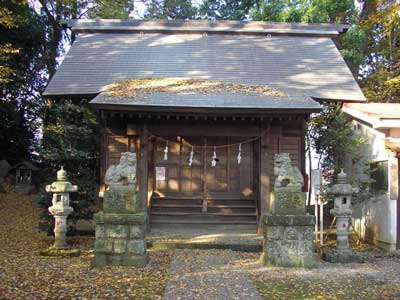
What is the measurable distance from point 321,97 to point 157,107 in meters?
5.11

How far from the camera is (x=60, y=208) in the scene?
9.48 metres

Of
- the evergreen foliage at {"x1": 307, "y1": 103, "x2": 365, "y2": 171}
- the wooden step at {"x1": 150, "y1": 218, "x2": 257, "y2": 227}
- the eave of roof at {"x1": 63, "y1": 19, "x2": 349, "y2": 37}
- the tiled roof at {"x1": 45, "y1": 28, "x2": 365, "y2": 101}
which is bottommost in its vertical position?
the wooden step at {"x1": 150, "y1": 218, "x2": 257, "y2": 227}

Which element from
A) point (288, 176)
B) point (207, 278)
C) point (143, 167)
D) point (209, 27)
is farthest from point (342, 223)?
point (209, 27)

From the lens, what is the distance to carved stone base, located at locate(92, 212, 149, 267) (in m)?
7.95

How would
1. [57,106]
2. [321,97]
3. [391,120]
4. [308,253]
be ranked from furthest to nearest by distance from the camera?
1. [321,97]
2. [57,106]
3. [391,120]
4. [308,253]

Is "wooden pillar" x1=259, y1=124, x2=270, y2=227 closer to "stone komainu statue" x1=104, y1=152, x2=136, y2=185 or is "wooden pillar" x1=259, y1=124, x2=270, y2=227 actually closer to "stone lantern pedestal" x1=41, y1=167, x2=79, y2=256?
"stone komainu statue" x1=104, y1=152, x2=136, y2=185

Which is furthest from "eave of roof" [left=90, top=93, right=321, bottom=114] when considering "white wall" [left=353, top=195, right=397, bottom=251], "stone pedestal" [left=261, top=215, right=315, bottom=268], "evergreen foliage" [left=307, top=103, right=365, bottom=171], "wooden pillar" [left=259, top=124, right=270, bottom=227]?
"stone pedestal" [left=261, top=215, right=315, bottom=268]

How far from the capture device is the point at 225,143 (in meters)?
12.8

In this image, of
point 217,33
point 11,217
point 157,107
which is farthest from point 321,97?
point 11,217

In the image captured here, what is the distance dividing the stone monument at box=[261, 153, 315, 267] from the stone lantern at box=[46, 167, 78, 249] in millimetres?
4506

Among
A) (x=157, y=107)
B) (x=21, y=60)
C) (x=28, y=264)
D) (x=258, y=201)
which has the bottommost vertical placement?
(x=28, y=264)

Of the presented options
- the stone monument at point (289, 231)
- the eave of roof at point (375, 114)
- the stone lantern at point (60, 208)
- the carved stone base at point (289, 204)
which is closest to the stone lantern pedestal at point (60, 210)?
the stone lantern at point (60, 208)

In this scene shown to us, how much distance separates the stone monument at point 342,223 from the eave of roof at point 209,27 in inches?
352

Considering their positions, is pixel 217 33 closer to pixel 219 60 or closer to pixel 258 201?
pixel 219 60
